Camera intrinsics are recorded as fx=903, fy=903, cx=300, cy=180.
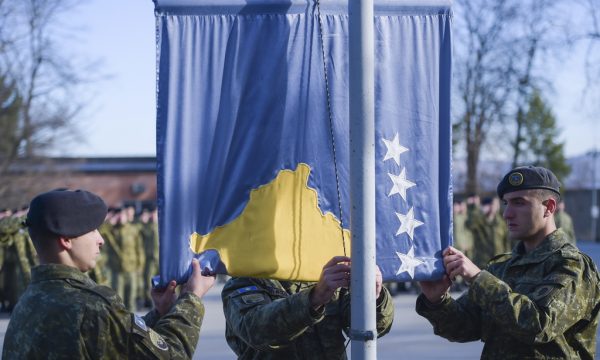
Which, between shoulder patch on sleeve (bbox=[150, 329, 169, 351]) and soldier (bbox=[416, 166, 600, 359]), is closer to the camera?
shoulder patch on sleeve (bbox=[150, 329, 169, 351])

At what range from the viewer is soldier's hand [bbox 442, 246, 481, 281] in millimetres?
3650

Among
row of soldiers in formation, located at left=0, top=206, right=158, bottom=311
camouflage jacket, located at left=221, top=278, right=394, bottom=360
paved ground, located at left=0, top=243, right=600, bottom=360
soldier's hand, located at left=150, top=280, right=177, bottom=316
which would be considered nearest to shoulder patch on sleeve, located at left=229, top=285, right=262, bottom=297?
camouflage jacket, located at left=221, top=278, right=394, bottom=360

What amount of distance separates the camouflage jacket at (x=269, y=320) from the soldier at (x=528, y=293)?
367 millimetres

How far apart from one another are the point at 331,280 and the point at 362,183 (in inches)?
15.9

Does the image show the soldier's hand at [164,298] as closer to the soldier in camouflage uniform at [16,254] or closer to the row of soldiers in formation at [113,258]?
the soldier in camouflage uniform at [16,254]

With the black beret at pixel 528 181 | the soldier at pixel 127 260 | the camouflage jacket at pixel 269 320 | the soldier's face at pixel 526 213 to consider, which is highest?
the black beret at pixel 528 181

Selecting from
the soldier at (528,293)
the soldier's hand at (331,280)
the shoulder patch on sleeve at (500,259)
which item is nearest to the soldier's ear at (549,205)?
the soldier at (528,293)

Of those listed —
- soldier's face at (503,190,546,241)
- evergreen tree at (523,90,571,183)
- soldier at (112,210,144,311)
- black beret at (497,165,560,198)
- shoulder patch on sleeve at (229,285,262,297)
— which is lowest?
soldier at (112,210,144,311)

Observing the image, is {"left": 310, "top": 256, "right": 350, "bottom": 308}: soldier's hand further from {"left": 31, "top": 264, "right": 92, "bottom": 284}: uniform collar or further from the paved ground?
the paved ground

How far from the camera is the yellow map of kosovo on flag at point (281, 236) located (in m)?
3.60

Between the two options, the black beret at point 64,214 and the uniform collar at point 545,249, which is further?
the uniform collar at point 545,249

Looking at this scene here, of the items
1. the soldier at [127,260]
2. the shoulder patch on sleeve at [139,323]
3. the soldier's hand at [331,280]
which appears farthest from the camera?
the soldier at [127,260]

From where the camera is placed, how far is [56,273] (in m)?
3.09

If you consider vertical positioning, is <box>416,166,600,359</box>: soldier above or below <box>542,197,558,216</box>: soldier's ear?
below
